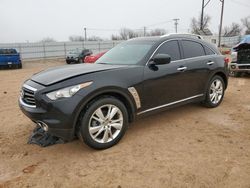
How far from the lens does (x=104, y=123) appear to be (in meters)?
3.32

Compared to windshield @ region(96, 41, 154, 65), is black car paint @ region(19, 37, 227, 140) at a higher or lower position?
lower

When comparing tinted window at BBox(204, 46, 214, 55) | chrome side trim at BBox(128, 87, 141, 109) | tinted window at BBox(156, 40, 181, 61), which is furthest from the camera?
tinted window at BBox(204, 46, 214, 55)

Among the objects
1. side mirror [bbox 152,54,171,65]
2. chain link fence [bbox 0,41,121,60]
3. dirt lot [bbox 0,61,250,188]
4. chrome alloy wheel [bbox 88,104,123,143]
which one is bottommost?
dirt lot [bbox 0,61,250,188]

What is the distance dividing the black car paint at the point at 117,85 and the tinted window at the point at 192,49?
0.11 metres

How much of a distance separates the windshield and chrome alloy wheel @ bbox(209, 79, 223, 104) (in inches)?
76.4

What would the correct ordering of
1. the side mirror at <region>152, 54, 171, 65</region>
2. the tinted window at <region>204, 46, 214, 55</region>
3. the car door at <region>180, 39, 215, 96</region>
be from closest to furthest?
the side mirror at <region>152, 54, 171, 65</region>
the car door at <region>180, 39, 215, 96</region>
the tinted window at <region>204, 46, 214, 55</region>

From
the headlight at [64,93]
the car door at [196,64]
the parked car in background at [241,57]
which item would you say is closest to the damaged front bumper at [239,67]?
the parked car in background at [241,57]

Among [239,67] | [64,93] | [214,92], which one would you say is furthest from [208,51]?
[239,67]

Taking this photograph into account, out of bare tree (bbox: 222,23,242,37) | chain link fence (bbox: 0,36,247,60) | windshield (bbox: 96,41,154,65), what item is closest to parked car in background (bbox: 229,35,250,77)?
windshield (bbox: 96,41,154,65)

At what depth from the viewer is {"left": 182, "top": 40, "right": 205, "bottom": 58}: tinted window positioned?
4.48 metres

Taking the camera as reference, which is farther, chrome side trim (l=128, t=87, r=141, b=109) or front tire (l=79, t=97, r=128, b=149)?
chrome side trim (l=128, t=87, r=141, b=109)

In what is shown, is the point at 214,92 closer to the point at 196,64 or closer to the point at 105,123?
the point at 196,64

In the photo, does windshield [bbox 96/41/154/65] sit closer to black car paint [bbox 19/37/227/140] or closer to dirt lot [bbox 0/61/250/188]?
black car paint [bbox 19/37/227/140]

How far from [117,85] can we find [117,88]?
44 mm
